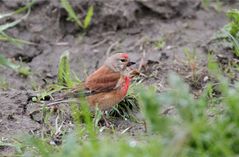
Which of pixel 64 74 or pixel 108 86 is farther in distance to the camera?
pixel 64 74

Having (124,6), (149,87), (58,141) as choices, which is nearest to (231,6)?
(124,6)

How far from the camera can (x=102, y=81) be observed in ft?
23.4

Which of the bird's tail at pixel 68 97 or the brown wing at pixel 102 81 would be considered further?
the brown wing at pixel 102 81

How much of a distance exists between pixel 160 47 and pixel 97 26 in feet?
3.64

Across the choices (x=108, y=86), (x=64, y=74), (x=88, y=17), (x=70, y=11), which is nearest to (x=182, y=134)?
(x=108, y=86)

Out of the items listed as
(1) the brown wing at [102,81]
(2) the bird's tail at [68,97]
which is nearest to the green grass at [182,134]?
(2) the bird's tail at [68,97]

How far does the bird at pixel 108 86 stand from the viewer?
6832 millimetres

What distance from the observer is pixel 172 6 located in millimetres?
9367

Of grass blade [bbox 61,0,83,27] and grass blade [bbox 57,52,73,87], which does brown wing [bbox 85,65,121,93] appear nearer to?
grass blade [bbox 57,52,73,87]

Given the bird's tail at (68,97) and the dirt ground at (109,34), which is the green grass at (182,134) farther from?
the dirt ground at (109,34)

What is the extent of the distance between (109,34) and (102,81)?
2152 millimetres

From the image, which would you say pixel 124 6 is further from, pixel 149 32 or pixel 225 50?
pixel 225 50

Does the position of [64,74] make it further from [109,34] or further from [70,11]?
[109,34]

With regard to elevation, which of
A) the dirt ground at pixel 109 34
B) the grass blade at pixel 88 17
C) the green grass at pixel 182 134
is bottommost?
the dirt ground at pixel 109 34
